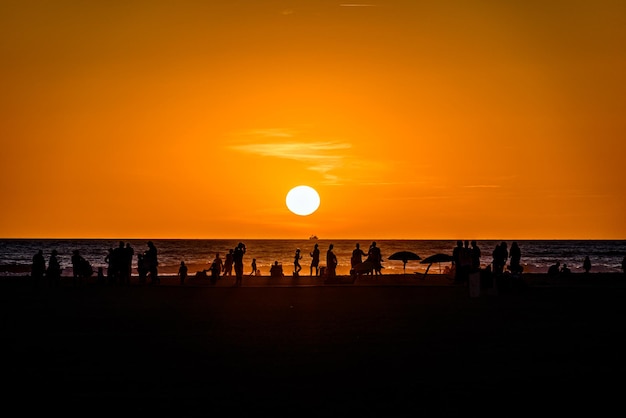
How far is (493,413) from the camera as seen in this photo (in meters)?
10.0

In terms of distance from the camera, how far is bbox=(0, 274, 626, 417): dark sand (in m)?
10.6

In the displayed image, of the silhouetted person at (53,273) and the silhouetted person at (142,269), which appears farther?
the silhouetted person at (142,269)

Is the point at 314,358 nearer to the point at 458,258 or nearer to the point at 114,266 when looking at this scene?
the point at 458,258

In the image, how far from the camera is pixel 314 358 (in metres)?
14.5

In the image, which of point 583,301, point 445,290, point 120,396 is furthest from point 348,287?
point 120,396

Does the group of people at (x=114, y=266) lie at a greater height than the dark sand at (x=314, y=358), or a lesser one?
greater

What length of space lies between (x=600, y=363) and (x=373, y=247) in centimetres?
2964

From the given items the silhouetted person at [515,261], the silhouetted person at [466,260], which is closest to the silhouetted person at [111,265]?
the silhouetted person at [466,260]

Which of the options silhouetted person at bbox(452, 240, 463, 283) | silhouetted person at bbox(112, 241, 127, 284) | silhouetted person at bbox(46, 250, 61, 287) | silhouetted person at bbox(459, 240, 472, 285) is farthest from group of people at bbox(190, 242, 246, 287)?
silhouetted person at bbox(459, 240, 472, 285)

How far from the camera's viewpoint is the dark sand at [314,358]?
10.6 metres

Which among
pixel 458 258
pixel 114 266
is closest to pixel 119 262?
pixel 114 266

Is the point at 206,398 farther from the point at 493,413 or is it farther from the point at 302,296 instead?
the point at 302,296

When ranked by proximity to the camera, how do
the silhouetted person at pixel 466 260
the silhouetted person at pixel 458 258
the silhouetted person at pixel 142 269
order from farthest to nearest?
the silhouetted person at pixel 142 269 → the silhouetted person at pixel 458 258 → the silhouetted person at pixel 466 260

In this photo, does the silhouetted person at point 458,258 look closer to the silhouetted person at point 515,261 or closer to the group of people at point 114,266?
the silhouetted person at point 515,261
